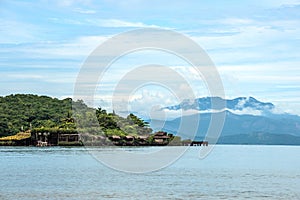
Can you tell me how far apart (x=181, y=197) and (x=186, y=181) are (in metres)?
12.0

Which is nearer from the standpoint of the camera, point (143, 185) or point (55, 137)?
point (143, 185)

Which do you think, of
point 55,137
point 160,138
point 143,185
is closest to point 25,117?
point 55,137

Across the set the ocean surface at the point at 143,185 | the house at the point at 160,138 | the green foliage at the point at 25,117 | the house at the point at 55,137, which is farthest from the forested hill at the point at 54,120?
the ocean surface at the point at 143,185

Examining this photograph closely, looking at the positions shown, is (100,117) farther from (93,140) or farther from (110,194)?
(110,194)

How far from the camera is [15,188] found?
49000mm

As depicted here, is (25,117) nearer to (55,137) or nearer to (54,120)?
(54,120)

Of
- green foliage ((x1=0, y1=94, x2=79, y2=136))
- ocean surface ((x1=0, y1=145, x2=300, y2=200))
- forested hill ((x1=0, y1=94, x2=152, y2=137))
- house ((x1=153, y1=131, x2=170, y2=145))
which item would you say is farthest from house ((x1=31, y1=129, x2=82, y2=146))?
ocean surface ((x1=0, y1=145, x2=300, y2=200))

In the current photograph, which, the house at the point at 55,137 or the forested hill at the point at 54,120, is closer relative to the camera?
the house at the point at 55,137

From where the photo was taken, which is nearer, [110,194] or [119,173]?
[110,194]

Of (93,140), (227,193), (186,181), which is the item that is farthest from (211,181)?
(93,140)

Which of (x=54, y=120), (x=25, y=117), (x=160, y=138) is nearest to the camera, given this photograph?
(x=160, y=138)

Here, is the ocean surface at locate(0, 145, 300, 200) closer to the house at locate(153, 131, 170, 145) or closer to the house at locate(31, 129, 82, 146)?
the house at locate(31, 129, 82, 146)

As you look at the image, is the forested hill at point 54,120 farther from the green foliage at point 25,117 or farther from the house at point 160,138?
the house at point 160,138

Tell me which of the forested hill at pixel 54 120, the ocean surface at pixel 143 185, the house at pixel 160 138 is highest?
the forested hill at pixel 54 120
